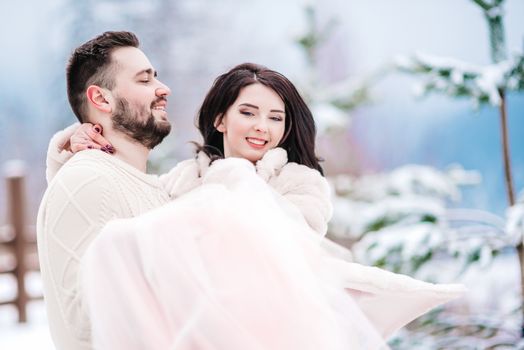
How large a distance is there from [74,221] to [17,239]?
18.3 feet

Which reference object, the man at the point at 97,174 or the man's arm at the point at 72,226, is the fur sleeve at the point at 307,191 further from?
the man's arm at the point at 72,226

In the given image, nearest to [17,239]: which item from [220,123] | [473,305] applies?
[473,305]

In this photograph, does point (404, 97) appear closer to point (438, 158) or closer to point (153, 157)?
point (438, 158)

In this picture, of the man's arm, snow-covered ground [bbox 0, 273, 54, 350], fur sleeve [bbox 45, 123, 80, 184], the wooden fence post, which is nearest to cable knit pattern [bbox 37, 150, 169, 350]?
the man's arm

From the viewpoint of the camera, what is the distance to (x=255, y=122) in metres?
2.08

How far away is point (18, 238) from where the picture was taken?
7035 millimetres

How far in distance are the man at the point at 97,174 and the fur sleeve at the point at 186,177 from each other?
4cm

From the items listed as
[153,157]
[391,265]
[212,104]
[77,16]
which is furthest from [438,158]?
[212,104]

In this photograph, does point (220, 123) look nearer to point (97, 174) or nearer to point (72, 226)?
point (97, 174)

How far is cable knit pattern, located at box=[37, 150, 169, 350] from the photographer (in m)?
1.72

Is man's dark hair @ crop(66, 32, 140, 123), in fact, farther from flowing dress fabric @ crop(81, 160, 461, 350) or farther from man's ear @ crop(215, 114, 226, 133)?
flowing dress fabric @ crop(81, 160, 461, 350)

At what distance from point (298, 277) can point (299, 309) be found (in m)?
0.06

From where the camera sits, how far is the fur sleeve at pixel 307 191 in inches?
76.5

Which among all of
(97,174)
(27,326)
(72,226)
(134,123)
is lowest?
(27,326)
